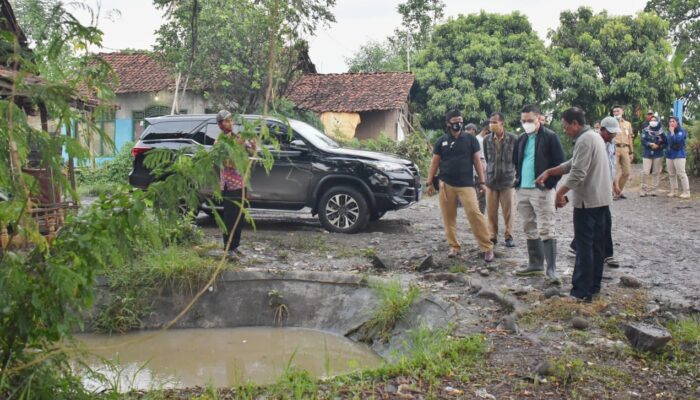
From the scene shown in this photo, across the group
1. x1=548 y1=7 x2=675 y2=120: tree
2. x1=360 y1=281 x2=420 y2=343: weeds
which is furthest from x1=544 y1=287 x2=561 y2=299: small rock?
x1=548 y1=7 x2=675 y2=120: tree

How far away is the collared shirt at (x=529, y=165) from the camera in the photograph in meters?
7.40

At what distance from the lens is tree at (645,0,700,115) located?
30569 mm

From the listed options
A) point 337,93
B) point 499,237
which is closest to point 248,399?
point 499,237

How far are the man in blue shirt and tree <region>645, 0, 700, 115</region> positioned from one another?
2619cm

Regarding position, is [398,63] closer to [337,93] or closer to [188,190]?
[337,93]

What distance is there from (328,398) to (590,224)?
333 centimetres

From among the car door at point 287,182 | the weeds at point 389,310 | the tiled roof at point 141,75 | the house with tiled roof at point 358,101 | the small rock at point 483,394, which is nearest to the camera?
the small rock at point 483,394

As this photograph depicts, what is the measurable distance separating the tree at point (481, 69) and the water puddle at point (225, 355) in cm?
2090

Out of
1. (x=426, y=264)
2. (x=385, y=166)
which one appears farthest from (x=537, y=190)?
(x=385, y=166)

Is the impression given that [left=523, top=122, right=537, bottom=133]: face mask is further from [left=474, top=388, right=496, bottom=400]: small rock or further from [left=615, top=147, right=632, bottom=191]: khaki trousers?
A: [left=615, top=147, right=632, bottom=191]: khaki trousers

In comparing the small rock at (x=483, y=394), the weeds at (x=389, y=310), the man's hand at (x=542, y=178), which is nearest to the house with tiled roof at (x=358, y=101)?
the man's hand at (x=542, y=178)

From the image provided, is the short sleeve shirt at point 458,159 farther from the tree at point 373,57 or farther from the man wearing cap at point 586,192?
the tree at point 373,57

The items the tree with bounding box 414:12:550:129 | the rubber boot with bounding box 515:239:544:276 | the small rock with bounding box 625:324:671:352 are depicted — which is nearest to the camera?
the small rock with bounding box 625:324:671:352

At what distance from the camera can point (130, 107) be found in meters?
25.6
